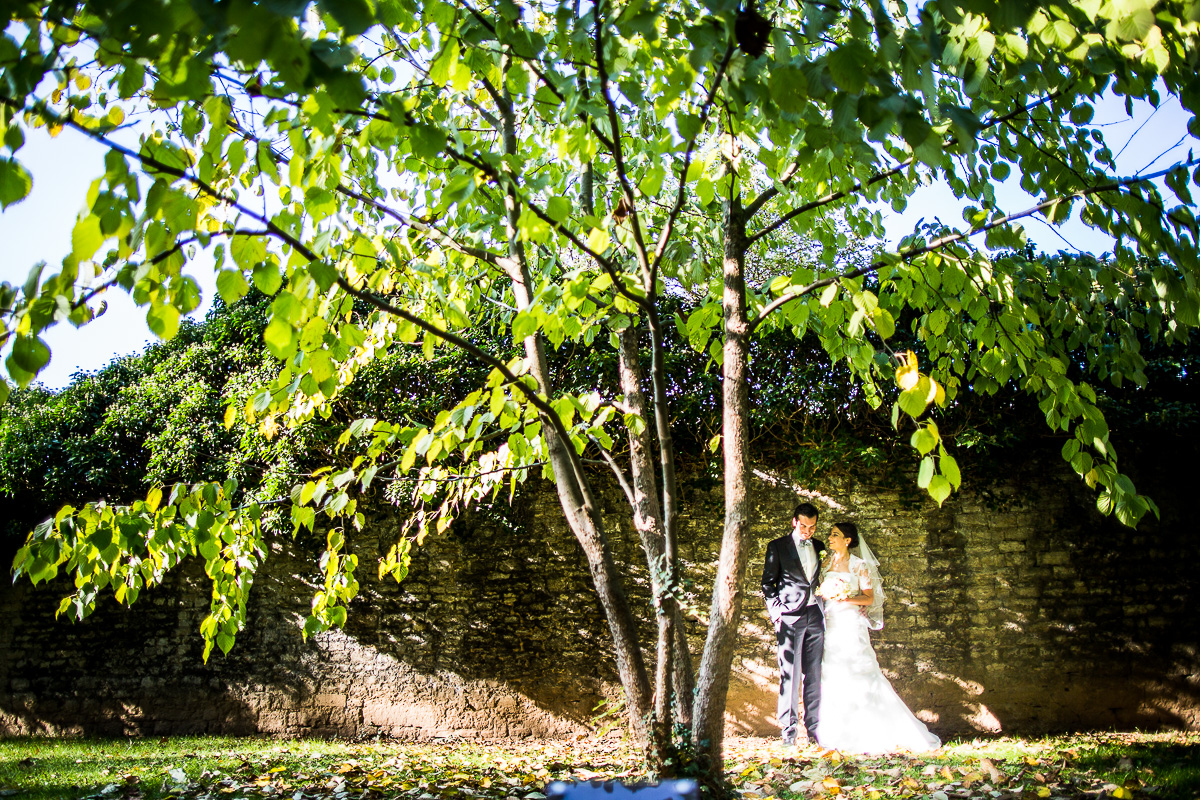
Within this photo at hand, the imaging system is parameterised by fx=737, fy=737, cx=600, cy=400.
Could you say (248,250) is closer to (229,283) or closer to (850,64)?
(229,283)

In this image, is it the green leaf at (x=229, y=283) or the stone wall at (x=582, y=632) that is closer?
the green leaf at (x=229, y=283)

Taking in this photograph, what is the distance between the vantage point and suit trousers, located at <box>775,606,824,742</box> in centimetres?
587

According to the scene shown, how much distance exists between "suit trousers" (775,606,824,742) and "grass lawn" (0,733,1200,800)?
0.27 m

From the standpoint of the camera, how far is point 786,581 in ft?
20.0

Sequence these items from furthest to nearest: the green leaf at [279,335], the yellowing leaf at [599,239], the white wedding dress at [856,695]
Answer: the white wedding dress at [856,695] → the yellowing leaf at [599,239] → the green leaf at [279,335]

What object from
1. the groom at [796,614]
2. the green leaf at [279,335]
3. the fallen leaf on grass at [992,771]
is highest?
the green leaf at [279,335]

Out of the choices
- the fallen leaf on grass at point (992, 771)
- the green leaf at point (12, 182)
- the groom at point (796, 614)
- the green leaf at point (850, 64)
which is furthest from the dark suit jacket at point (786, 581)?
the green leaf at point (12, 182)

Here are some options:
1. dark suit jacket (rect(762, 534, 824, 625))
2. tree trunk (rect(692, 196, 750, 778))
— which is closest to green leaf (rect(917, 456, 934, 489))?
tree trunk (rect(692, 196, 750, 778))

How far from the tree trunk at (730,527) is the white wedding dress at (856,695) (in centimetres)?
289

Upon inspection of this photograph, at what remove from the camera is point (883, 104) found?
151cm

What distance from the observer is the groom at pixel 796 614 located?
19.3ft

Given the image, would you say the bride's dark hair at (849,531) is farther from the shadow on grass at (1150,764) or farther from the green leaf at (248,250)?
the green leaf at (248,250)

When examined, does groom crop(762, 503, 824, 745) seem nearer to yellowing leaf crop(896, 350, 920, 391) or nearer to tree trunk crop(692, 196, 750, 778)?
tree trunk crop(692, 196, 750, 778)

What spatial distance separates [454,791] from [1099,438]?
3.39 meters
